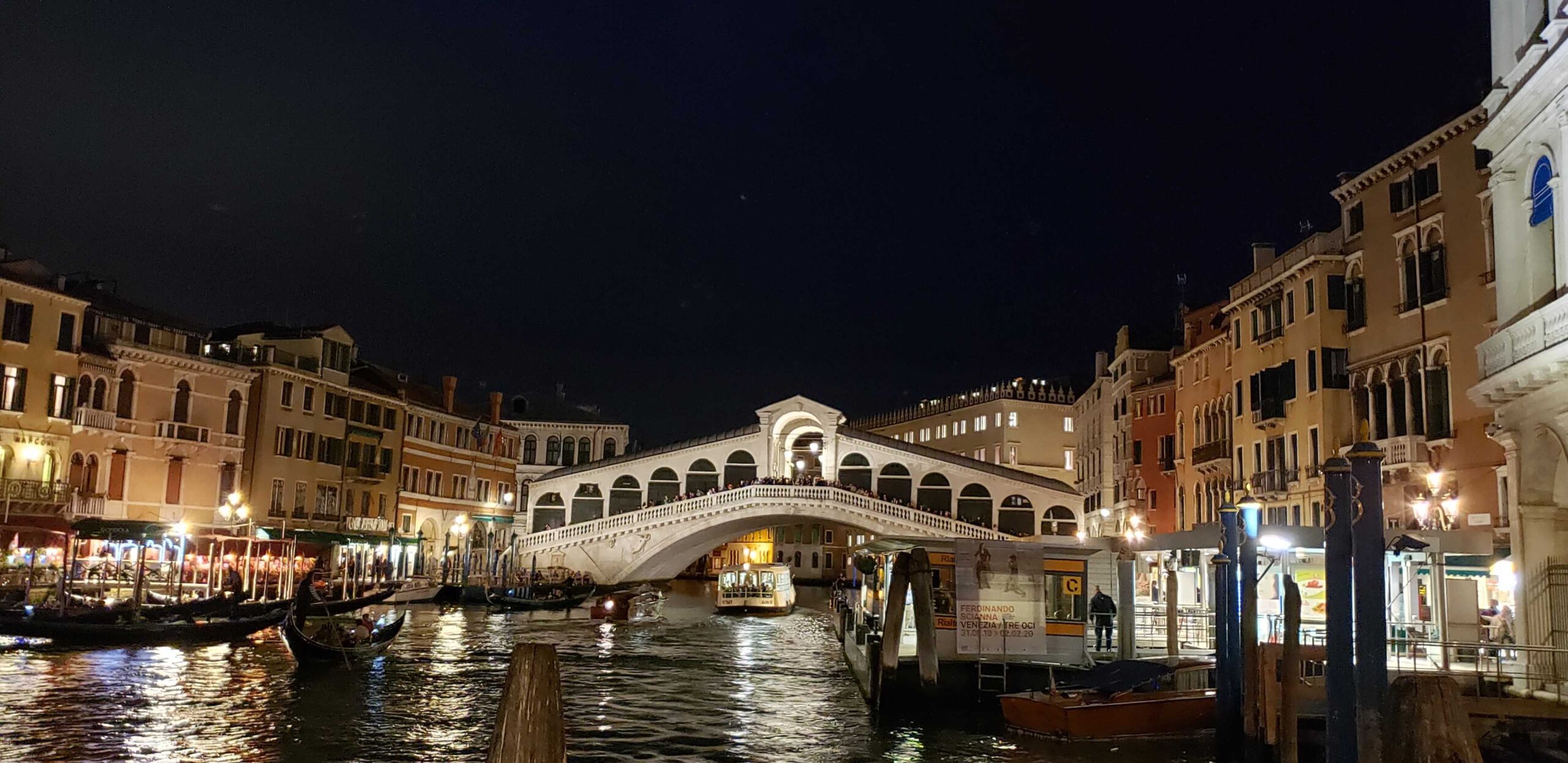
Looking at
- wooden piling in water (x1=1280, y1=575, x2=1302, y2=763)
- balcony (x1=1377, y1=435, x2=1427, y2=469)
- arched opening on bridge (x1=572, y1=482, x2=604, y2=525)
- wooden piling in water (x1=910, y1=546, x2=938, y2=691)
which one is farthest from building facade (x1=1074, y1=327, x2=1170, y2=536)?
wooden piling in water (x1=1280, y1=575, x2=1302, y2=763)

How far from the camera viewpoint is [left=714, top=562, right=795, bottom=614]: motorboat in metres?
36.8

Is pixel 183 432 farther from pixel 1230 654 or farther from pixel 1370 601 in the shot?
pixel 1370 601

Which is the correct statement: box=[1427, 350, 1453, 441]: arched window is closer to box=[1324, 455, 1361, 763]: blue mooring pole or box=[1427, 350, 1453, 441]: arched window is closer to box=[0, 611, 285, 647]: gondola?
box=[1324, 455, 1361, 763]: blue mooring pole

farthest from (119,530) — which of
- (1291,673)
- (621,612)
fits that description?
(1291,673)

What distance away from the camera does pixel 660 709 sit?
1697cm

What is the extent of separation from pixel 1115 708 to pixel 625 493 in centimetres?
3527

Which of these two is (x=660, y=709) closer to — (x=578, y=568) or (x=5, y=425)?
(x=5, y=425)

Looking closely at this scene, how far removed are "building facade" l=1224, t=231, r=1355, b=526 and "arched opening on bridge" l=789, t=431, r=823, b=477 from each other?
2151cm

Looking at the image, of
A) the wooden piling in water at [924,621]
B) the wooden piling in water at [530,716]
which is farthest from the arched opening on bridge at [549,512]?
the wooden piling in water at [530,716]

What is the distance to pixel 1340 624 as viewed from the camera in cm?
829

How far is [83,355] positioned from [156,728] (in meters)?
17.1

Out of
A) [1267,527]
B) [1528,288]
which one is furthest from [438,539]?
[1528,288]

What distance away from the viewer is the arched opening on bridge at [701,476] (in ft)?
155

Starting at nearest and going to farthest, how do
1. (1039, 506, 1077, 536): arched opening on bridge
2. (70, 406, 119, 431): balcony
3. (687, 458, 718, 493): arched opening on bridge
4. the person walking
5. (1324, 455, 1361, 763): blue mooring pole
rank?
1. (1324, 455, 1361, 763): blue mooring pole
2. the person walking
3. (70, 406, 119, 431): balcony
4. (1039, 506, 1077, 536): arched opening on bridge
5. (687, 458, 718, 493): arched opening on bridge
